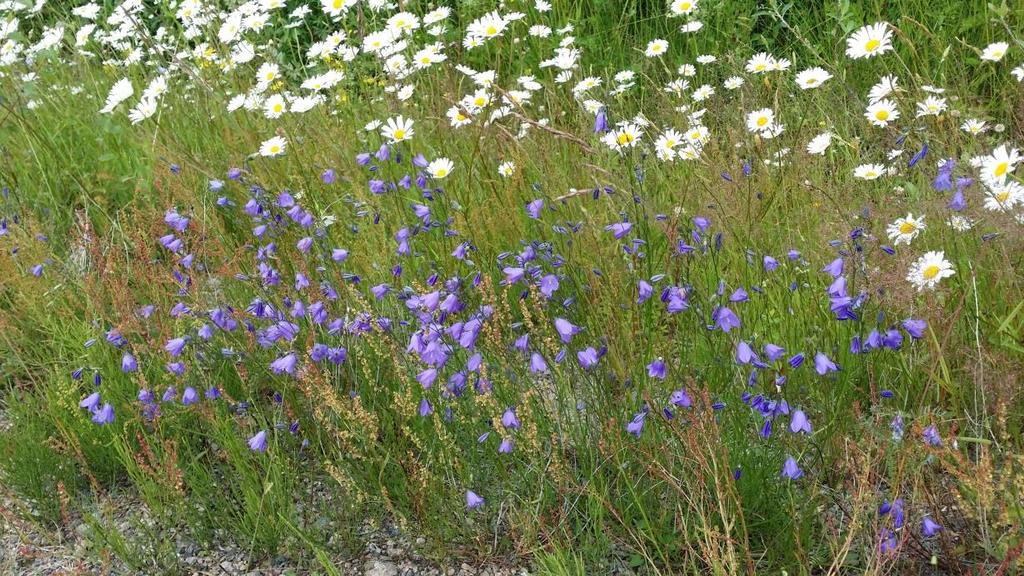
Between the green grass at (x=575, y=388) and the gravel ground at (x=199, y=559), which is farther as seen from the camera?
the gravel ground at (x=199, y=559)

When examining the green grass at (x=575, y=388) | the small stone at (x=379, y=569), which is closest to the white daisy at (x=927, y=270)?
the green grass at (x=575, y=388)

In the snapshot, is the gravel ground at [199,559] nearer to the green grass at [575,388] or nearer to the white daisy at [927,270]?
the green grass at [575,388]

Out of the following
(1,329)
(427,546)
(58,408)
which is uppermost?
(1,329)

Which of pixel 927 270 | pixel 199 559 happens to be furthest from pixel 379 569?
pixel 927 270

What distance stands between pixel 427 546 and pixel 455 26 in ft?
13.9

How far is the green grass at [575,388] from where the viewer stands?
2.08m

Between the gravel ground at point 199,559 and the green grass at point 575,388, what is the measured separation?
45 millimetres

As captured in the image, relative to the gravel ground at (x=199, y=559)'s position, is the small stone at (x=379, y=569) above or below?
below

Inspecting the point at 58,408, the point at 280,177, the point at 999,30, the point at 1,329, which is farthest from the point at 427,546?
the point at 999,30

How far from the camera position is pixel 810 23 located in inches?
191

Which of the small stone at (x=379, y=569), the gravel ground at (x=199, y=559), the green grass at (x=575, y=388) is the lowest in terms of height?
Result: the small stone at (x=379, y=569)

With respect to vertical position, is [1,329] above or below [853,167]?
above

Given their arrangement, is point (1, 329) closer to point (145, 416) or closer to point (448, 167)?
point (145, 416)

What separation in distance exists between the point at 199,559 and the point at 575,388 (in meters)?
1.14
